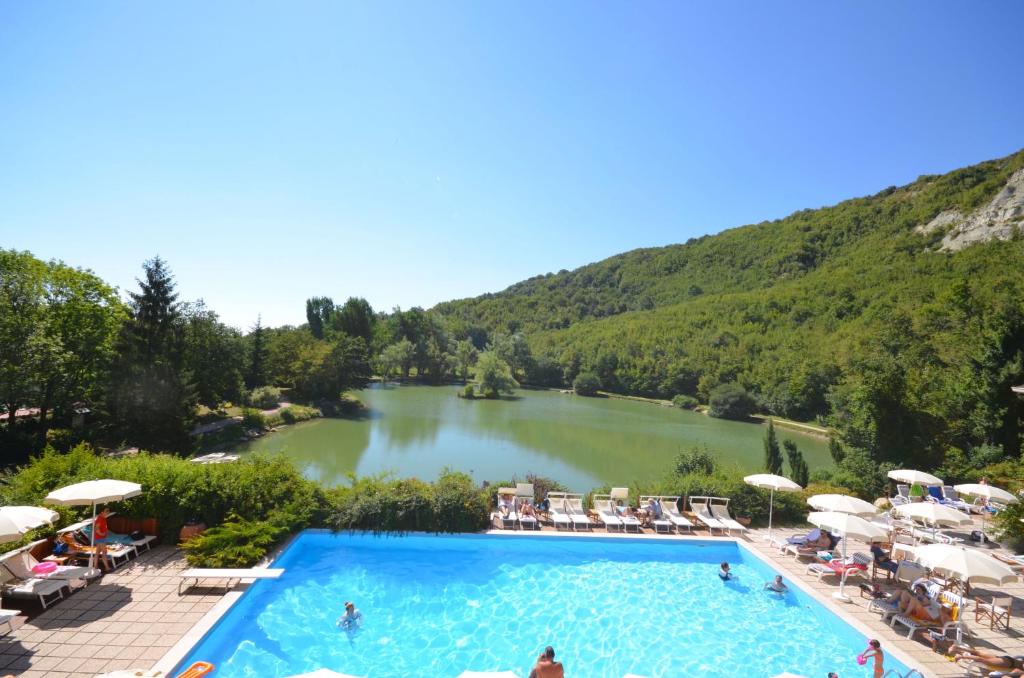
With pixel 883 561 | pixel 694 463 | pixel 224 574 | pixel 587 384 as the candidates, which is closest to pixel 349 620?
pixel 224 574

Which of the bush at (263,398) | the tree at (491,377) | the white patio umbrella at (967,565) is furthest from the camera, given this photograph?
the tree at (491,377)

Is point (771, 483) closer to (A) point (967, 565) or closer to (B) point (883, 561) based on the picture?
(B) point (883, 561)

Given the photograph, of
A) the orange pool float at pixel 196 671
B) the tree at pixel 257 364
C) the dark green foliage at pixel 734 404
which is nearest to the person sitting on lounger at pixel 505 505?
the orange pool float at pixel 196 671

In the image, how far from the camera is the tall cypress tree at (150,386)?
1800 centimetres

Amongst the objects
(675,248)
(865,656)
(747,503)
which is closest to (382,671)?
(865,656)

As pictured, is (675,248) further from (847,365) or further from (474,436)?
(474,436)

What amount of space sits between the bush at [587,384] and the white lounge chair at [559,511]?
5349 centimetres

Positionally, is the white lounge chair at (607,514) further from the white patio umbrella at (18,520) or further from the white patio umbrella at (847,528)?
the white patio umbrella at (18,520)

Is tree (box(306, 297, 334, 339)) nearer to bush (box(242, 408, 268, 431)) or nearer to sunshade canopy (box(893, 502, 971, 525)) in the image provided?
bush (box(242, 408, 268, 431))

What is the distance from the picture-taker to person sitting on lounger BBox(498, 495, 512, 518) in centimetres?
1038

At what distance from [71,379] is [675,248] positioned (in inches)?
4404

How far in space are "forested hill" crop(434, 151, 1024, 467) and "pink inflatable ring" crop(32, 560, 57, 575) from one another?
66.0ft

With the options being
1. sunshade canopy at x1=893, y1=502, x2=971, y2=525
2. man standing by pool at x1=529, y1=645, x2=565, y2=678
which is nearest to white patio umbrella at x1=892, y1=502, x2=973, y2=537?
sunshade canopy at x1=893, y1=502, x2=971, y2=525

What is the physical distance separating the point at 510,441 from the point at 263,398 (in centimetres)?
Result: 1698
